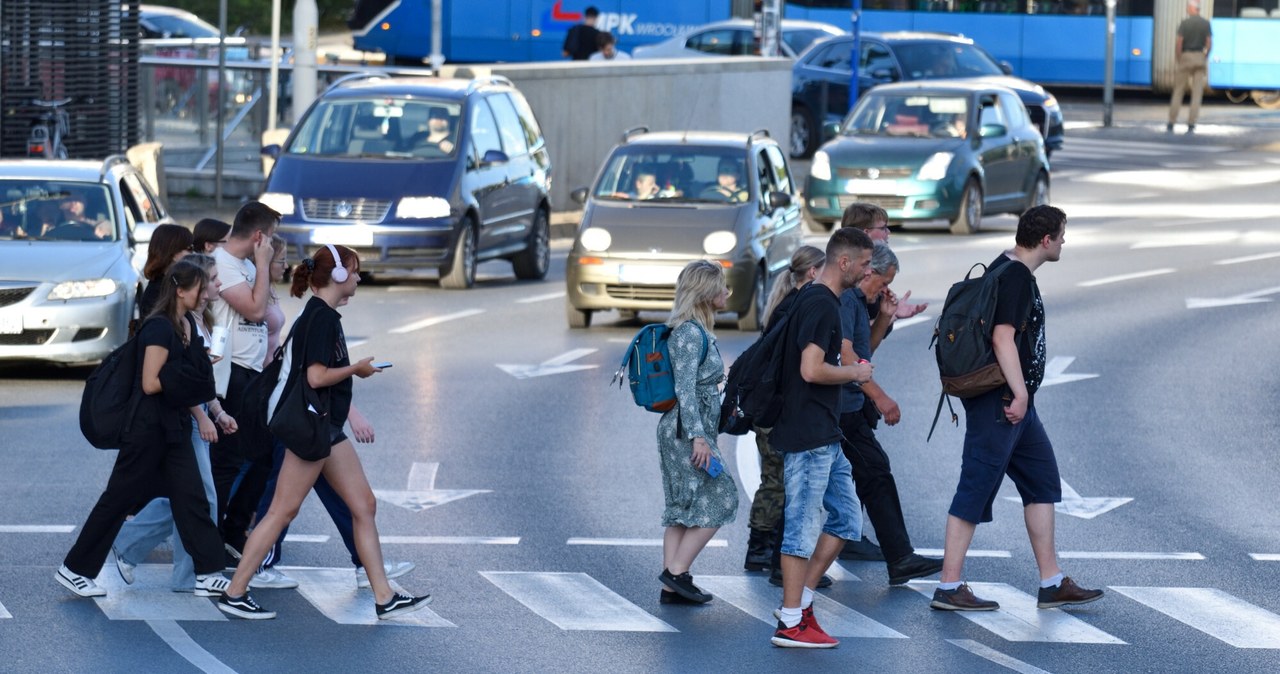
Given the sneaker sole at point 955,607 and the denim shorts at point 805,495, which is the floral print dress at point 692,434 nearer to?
the denim shorts at point 805,495

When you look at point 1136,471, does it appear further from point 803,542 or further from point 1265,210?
point 1265,210

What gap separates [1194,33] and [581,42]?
12839 millimetres

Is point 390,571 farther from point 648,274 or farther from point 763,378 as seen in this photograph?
point 648,274

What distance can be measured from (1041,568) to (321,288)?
10.3 feet

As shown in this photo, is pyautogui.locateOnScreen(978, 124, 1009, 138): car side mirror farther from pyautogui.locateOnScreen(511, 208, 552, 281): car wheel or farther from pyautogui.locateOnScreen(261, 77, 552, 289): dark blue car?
pyautogui.locateOnScreen(511, 208, 552, 281): car wheel

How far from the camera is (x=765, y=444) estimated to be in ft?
32.0

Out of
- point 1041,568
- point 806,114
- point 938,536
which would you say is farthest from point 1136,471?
point 806,114

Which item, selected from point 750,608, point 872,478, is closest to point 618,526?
point 872,478

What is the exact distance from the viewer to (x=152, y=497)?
9250mm

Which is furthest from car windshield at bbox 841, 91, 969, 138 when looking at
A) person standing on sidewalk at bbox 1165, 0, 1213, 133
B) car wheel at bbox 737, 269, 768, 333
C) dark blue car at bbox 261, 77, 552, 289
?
person standing on sidewalk at bbox 1165, 0, 1213, 133

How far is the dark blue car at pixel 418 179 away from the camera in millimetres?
20562

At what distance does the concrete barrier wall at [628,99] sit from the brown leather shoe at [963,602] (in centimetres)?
1752

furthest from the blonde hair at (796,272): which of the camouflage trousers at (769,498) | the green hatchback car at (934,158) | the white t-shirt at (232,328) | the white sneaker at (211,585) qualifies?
the green hatchback car at (934,158)

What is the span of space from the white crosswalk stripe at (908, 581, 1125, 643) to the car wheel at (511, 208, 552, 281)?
13.3 meters
